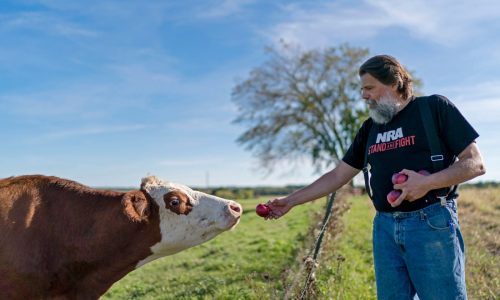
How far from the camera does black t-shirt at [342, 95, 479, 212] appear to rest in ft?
12.4

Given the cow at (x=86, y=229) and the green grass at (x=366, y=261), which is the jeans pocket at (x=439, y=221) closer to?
the cow at (x=86, y=229)

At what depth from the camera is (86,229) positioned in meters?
4.55

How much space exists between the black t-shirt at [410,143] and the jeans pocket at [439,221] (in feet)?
0.39

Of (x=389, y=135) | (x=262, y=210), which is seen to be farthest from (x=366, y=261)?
(x=389, y=135)

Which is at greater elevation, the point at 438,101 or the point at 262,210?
the point at 438,101

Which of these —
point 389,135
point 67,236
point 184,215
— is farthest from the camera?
point 184,215

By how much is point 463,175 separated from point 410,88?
35.7 inches

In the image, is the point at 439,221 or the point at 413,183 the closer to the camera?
the point at 413,183

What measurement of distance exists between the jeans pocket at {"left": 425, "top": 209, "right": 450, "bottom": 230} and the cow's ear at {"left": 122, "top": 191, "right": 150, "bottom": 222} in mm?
2254

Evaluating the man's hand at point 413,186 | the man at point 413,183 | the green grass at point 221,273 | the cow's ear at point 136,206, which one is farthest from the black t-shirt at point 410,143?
the green grass at point 221,273

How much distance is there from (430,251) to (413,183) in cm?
53

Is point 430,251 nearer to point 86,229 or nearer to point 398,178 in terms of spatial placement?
point 398,178

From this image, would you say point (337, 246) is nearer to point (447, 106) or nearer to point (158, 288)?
point (158, 288)

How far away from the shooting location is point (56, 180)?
4.72 meters
